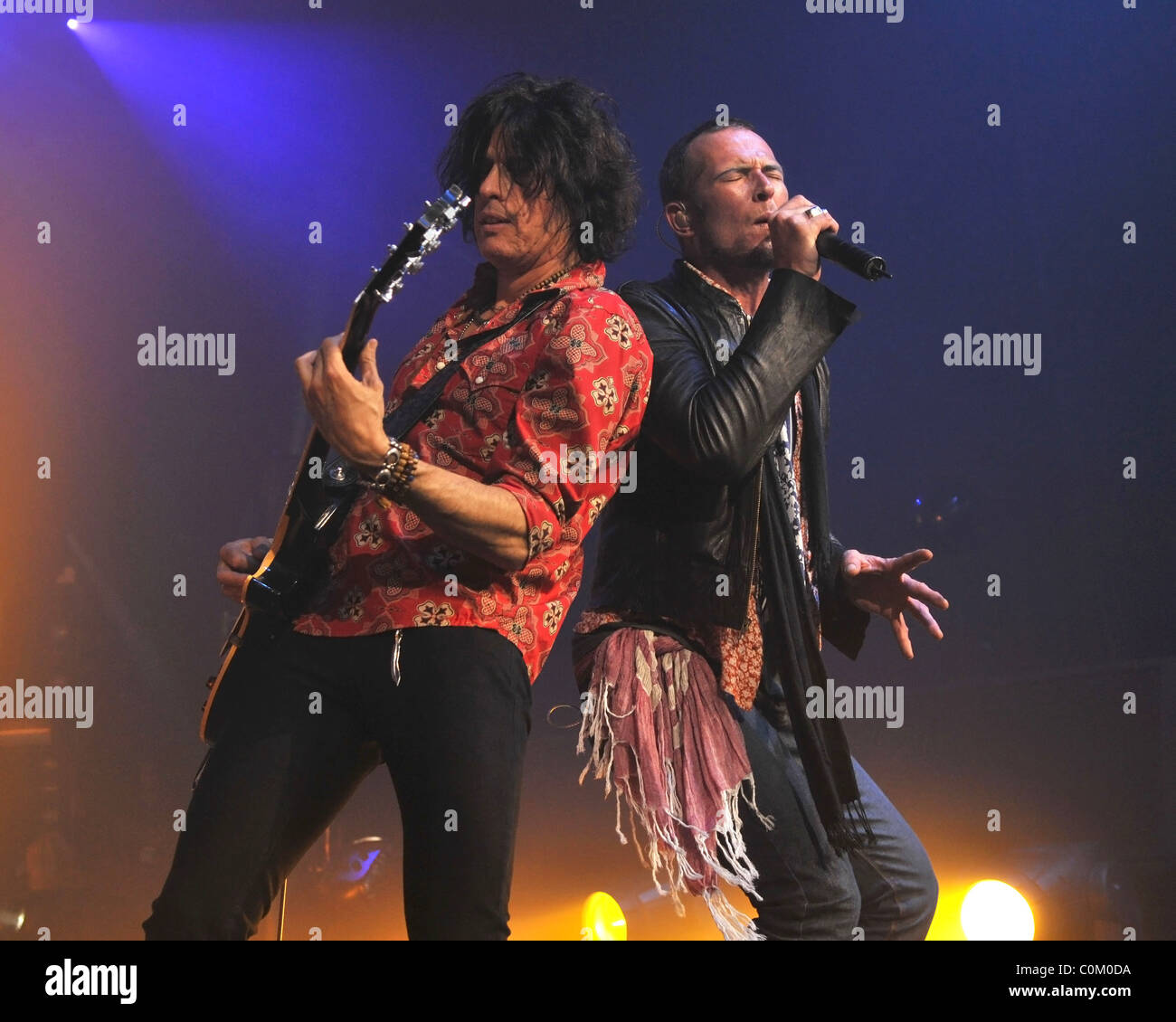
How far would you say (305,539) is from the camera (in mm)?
1493

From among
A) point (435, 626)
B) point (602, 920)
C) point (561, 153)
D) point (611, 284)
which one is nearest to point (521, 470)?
point (435, 626)

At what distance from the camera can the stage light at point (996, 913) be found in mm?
3098

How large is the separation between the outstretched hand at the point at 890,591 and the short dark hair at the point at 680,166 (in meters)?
0.75

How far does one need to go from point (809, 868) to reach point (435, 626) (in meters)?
0.76

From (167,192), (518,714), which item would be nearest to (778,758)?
(518,714)

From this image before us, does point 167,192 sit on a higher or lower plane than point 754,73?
lower

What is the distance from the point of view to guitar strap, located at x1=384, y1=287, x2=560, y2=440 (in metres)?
1.53

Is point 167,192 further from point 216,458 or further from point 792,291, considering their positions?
point 792,291

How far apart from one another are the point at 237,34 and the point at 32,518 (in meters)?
1.70

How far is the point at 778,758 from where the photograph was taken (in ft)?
6.00

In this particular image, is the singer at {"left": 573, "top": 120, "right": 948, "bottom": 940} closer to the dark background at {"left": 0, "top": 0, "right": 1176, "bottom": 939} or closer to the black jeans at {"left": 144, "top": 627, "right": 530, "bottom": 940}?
the black jeans at {"left": 144, "top": 627, "right": 530, "bottom": 940}

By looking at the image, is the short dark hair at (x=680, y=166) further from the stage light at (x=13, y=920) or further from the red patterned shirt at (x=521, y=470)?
the stage light at (x=13, y=920)

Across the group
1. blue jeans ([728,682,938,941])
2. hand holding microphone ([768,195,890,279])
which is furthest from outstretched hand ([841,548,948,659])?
hand holding microphone ([768,195,890,279])

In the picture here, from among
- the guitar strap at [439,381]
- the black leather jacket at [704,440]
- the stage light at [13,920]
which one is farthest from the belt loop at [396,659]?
the stage light at [13,920]
